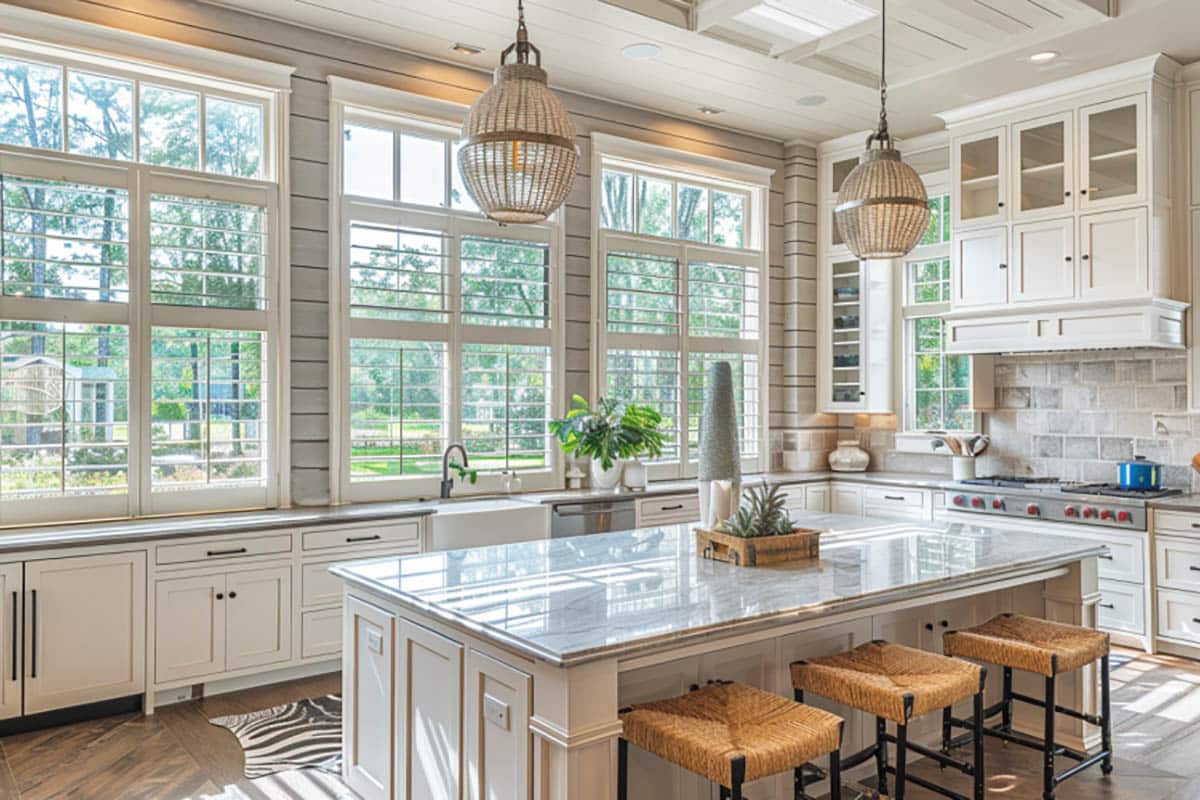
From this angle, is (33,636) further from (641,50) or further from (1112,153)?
(1112,153)

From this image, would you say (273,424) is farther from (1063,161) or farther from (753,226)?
(1063,161)

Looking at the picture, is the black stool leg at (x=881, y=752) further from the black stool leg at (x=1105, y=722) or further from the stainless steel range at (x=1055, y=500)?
the stainless steel range at (x=1055, y=500)

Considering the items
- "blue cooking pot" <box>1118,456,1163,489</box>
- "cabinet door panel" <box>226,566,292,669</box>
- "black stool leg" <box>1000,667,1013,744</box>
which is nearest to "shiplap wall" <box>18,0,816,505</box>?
"cabinet door panel" <box>226,566,292,669</box>

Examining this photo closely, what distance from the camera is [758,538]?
297 centimetres

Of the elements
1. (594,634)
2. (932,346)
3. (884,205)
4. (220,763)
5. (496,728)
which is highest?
(884,205)

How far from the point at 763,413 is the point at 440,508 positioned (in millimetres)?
2948

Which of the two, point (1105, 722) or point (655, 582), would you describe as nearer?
point (655, 582)

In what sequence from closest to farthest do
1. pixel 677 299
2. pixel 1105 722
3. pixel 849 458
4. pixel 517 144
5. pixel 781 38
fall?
pixel 517 144 < pixel 1105 722 < pixel 781 38 < pixel 677 299 < pixel 849 458

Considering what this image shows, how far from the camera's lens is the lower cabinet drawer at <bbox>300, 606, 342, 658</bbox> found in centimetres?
417

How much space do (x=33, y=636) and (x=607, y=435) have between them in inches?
117

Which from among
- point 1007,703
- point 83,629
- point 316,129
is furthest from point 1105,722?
point 316,129

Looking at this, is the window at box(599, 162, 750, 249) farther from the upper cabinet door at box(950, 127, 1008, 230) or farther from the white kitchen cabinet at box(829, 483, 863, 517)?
the white kitchen cabinet at box(829, 483, 863, 517)

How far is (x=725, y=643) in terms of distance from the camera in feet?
7.33

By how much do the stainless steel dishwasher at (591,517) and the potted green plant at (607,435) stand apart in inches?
10.2
